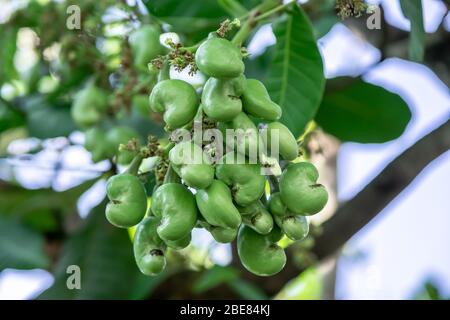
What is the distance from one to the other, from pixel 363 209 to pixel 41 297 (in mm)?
916

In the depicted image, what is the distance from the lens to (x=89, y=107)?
1.94m

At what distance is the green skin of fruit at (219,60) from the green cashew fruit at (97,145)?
0.85 meters

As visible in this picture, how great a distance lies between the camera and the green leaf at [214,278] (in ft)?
6.75

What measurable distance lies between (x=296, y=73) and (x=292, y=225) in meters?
0.47

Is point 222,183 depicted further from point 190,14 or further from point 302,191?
point 190,14

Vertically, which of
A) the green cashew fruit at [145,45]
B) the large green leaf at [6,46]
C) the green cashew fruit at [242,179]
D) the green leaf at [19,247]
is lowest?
the green leaf at [19,247]

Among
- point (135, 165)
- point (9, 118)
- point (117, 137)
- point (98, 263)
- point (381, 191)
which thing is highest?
point (135, 165)

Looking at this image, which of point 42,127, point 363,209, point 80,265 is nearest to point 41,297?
point 80,265

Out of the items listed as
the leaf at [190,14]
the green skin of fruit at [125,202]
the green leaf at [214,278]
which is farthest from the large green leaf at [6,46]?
the green skin of fruit at [125,202]

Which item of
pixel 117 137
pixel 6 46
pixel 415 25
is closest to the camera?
pixel 415 25

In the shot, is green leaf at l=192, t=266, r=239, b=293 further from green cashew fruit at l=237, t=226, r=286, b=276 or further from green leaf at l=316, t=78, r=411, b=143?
green cashew fruit at l=237, t=226, r=286, b=276

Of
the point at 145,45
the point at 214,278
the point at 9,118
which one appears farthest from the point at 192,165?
the point at 9,118

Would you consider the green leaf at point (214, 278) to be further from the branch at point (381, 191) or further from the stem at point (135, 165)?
the stem at point (135, 165)
